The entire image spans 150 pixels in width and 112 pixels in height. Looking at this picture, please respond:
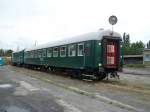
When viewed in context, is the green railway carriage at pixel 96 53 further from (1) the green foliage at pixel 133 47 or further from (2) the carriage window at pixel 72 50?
(1) the green foliage at pixel 133 47

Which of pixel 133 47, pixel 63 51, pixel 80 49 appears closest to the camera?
pixel 80 49

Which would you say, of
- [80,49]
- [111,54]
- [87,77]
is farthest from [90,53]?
[87,77]

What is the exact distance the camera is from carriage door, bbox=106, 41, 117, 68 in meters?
20.6

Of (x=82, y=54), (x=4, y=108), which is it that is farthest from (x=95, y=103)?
(x=82, y=54)

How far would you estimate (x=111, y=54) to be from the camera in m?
21.0

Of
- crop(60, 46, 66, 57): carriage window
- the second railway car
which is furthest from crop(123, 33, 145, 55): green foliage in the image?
the second railway car

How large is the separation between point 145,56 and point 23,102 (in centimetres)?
5166

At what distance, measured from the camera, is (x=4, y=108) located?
33.4ft

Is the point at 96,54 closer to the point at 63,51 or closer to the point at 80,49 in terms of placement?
the point at 80,49

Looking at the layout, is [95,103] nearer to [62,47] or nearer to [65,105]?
[65,105]

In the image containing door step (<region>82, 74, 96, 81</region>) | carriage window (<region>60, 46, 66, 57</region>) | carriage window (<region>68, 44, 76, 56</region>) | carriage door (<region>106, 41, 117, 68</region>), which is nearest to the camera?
carriage door (<region>106, 41, 117, 68</region>)

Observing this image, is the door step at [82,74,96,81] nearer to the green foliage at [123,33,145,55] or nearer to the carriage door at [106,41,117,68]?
the carriage door at [106,41,117,68]

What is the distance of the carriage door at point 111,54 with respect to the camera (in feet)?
67.7

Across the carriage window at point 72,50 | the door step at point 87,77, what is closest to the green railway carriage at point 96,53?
the carriage window at point 72,50
